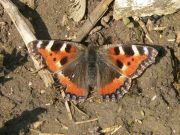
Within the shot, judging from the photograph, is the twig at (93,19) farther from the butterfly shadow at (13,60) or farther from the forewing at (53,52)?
the butterfly shadow at (13,60)

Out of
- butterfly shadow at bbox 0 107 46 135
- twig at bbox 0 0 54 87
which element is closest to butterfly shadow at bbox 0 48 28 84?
twig at bbox 0 0 54 87

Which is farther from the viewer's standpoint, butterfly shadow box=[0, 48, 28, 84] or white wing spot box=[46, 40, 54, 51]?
butterfly shadow box=[0, 48, 28, 84]

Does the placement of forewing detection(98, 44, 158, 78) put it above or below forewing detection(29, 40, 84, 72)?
below

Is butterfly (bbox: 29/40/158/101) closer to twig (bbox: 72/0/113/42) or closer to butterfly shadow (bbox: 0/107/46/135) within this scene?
twig (bbox: 72/0/113/42)

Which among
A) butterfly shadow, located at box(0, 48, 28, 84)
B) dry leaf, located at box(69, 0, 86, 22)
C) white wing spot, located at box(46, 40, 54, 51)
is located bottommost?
dry leaf, located at box(69, 0, 86, 22)

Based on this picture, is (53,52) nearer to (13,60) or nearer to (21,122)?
(13,60)

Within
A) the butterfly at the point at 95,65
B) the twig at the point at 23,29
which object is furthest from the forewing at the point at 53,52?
the twig at the point at 23,29

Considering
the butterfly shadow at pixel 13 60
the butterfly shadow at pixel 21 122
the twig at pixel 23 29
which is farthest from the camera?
the butterfly shadow at pixel 13 60
